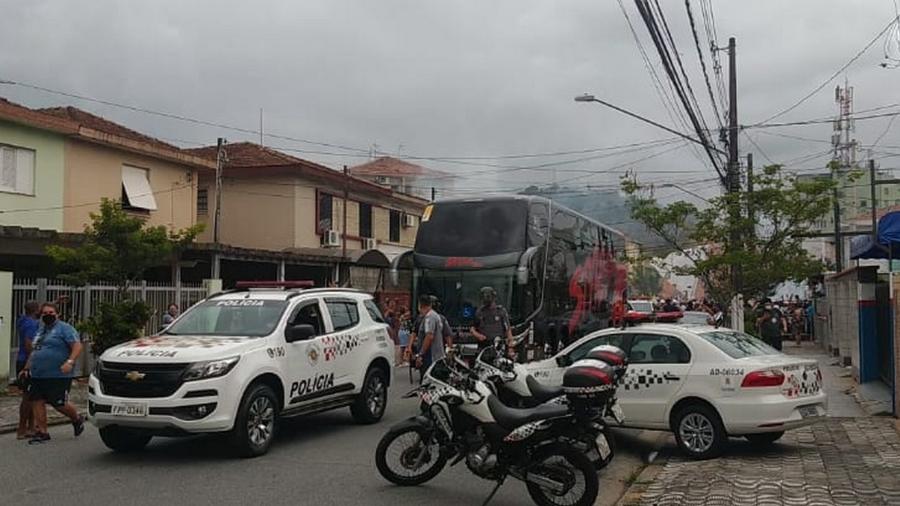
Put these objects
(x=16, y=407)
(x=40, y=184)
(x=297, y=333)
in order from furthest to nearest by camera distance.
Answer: (x=40, y=184) < (x=16, y=407) < (x=297, y=333)

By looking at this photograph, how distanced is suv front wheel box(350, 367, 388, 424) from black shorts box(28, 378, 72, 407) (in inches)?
142

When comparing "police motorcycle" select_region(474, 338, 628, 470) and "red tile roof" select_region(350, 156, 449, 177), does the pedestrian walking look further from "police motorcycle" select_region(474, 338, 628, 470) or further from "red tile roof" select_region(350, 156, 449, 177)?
"red tile roof" select_region(350, 156, 449, 177)

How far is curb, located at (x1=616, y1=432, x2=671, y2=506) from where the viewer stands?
789cm

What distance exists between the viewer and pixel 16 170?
70.9 feet

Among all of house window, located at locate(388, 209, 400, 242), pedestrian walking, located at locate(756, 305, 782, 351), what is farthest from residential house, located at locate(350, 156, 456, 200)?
pedestrian walking, located at locate(756, 305, 782, 351)

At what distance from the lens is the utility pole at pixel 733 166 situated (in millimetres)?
19078

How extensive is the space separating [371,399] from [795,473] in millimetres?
5759

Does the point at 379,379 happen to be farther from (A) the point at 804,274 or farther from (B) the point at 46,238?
(A) the point at 804,274

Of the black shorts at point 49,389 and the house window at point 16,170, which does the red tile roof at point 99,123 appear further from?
the black shorts at point 49,389

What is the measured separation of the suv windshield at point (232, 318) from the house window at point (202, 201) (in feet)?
74.0

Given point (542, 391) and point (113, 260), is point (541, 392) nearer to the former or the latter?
point (542, 391)

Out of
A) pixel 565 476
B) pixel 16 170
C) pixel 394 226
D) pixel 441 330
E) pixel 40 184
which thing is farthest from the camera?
pixel 394 226

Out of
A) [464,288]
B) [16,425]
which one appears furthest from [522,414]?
[464,288]

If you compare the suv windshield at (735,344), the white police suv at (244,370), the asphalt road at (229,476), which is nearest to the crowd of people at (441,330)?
the white police suv at (244,370)
